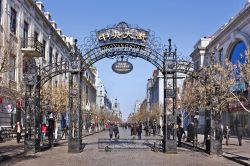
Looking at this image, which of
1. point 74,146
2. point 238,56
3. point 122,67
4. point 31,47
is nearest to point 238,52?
point 238,56

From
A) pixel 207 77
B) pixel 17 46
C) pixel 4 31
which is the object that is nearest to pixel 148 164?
pixel 207 77

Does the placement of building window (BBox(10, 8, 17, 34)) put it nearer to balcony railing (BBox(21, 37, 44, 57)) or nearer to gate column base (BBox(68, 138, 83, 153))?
balcony railing (BBox(21, 37, 44, 57))

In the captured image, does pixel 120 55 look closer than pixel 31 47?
Yes

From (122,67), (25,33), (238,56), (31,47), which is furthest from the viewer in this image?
(238,56)

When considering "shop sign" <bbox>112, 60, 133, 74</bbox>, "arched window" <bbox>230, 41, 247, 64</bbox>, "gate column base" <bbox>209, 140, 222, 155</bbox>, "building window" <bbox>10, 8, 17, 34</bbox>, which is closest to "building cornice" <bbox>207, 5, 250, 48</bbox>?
"arched window" <bbox>230, 41, 247, 64</bbox>

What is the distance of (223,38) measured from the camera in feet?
186

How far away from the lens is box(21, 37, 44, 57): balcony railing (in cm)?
4038

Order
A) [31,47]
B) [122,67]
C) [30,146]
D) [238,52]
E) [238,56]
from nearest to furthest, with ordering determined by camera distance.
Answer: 1. [30,146]
2. [122,67]
3. [31,47]
4. [238,56]
5. [238,52]

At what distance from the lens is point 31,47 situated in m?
41.7

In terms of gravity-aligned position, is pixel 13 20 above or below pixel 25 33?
above

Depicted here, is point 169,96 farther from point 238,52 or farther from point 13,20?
point 238,52

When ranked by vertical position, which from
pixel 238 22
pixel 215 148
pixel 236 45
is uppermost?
pixel 238 22

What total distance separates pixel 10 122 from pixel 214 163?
22.2 meters

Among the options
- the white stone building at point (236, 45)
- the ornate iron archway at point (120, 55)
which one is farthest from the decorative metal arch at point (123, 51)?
the white stone building at point (236, 45)
